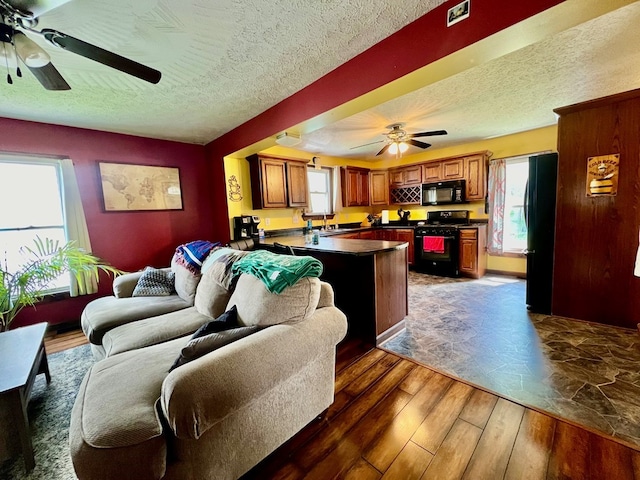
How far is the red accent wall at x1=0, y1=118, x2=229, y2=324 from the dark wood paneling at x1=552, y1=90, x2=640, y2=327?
4.30 m

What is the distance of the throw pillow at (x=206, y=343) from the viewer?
46.4 inches

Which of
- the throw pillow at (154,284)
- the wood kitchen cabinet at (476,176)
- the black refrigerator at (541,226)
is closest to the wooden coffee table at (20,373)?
the throw pillow at (154,284)

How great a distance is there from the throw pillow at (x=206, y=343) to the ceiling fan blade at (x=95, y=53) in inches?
61.5

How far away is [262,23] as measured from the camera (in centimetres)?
161

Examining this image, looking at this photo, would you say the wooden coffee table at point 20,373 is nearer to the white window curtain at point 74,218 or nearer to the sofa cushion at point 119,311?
the sofa cushion at point 119,311

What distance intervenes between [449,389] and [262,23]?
2682 mm

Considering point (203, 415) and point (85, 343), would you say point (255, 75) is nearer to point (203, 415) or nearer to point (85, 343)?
point (203, 415)

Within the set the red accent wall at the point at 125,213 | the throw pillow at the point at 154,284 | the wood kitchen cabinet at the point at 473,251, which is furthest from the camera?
the wood kitchen cabinet at the point at 473,251

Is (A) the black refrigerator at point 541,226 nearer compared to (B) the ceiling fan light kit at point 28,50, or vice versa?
(B) the ceiling fan light kit at point 28,50

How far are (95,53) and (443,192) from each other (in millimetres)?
5171

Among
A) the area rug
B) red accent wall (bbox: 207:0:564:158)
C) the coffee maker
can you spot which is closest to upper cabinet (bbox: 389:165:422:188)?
the coffee maker

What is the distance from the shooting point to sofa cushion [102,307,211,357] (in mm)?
1681

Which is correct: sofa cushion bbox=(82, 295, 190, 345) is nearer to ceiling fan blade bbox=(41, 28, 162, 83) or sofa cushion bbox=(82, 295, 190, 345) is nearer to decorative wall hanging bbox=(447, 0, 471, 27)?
ceiling fan blade bbox=(41, 28, 162, 83)

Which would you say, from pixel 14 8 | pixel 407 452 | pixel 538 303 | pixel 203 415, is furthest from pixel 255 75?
pixel 538 303
